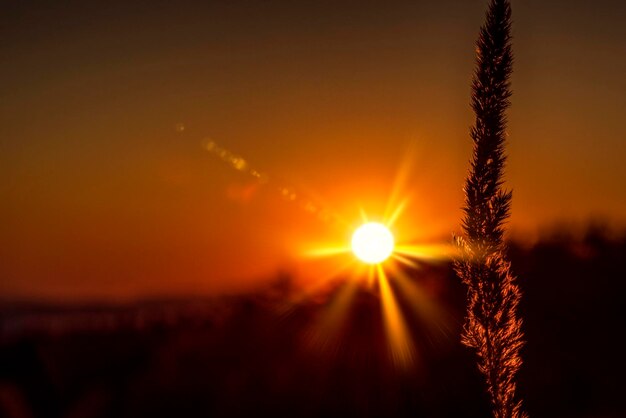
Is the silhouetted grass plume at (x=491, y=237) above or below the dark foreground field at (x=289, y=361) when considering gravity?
below

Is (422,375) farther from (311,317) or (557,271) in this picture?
(557,271)

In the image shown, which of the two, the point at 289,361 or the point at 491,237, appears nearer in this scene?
the point at 491,237

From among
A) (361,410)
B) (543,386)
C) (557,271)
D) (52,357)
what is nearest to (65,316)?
(52,357)

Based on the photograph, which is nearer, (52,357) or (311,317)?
(52,357)

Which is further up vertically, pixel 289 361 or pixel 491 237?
pixel 289 361
